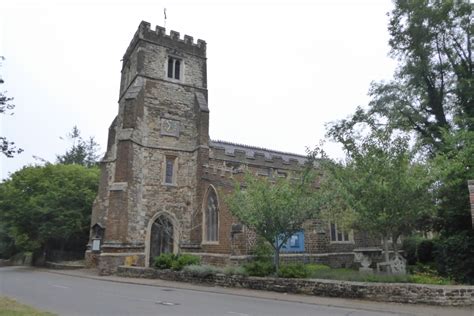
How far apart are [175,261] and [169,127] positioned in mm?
10131

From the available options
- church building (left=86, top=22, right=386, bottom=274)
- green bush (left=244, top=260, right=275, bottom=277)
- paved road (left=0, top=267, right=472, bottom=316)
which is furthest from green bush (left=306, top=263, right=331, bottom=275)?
church building (left=86, top=22, right=386, bottom=274)

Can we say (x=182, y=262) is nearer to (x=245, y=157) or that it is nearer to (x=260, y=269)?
(x=260, y=269)

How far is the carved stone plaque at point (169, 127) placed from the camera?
2473cm

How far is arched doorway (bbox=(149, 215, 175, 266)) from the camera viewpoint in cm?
2291

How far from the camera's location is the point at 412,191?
12.8 meters

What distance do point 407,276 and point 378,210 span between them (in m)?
2.35

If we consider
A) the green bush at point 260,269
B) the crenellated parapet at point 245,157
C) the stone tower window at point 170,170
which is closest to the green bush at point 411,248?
the crenellated parapet at point 245,157

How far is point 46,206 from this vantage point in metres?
28.0

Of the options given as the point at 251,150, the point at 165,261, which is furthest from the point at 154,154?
the point at 251,150

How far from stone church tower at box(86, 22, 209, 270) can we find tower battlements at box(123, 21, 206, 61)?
0.24ft

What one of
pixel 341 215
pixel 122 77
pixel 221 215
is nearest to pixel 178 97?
pixel 122 77

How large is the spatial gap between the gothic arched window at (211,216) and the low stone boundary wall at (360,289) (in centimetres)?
526

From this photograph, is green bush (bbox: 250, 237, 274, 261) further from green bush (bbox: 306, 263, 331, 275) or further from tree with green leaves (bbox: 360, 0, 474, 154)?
tree with green leaves (bbox: 360, 0, 474, 154)

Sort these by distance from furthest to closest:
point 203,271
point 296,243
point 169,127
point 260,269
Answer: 1. point 169,127
2. point 296,243
3. point 203,271
4. point 260,269
